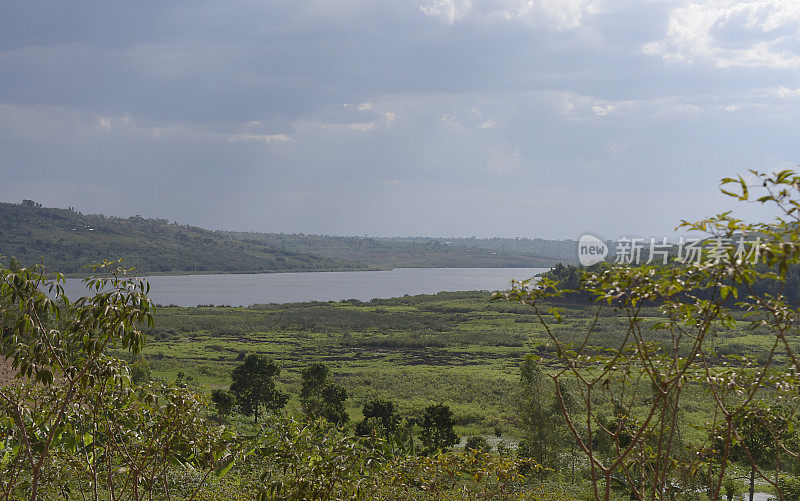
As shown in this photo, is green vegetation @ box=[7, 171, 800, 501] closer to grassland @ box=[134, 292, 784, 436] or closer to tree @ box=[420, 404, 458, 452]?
tree @ box=[420, 404, 458, 452]

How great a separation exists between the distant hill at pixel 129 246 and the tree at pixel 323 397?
350 feet

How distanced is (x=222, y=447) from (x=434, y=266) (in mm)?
178266

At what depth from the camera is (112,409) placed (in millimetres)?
3930

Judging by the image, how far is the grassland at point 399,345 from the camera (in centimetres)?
2802

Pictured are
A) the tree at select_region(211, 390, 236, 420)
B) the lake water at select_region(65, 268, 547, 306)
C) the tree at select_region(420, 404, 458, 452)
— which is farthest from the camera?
the lake water at select_region(65, 268, 547, 306)

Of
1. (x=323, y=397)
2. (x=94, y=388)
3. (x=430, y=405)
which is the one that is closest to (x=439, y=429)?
(x=323, y=397)

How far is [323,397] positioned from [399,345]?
27.6 m

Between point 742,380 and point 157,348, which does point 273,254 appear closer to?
point 157,348

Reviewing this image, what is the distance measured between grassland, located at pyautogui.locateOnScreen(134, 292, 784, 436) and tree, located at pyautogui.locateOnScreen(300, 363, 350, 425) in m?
3.37

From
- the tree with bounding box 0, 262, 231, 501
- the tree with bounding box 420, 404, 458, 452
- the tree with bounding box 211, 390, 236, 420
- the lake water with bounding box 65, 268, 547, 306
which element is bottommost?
the lake water with bounding box 65, 268, 547, 306

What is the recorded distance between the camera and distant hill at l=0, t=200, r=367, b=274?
123750 mm

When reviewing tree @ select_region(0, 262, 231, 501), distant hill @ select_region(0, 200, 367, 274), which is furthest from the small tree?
Answer: distant hill @ select_region(0, 200, 367, 274)

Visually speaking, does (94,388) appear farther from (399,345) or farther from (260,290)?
(260,290)

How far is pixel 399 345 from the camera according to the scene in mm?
47000
